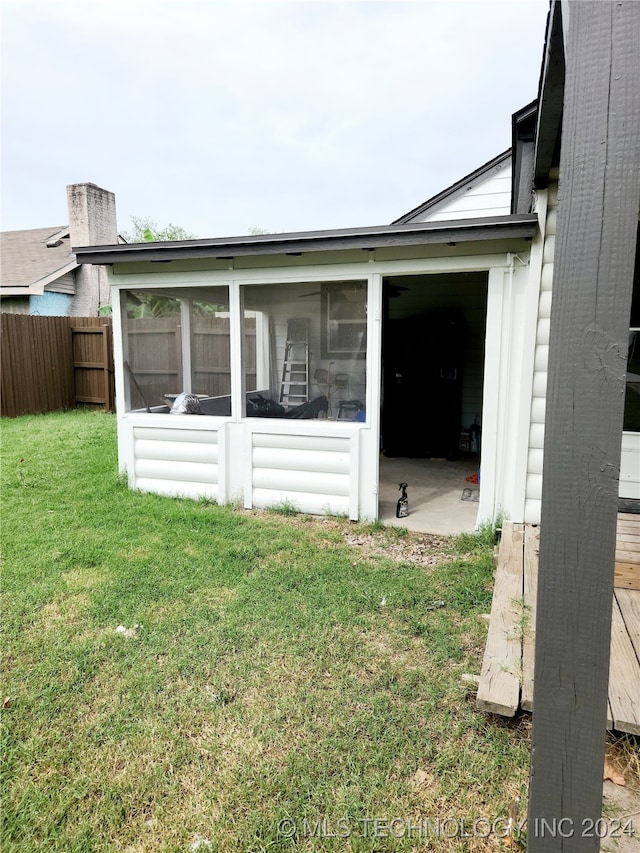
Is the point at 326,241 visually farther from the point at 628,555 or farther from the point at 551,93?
the point at 628,555

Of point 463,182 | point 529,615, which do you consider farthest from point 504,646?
point 463,182

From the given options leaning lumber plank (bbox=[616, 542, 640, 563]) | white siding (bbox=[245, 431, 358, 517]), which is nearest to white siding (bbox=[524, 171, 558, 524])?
leaning lumber plank (bbox=[616, 542, 640, 563])

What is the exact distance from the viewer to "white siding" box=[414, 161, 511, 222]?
7.75 meters

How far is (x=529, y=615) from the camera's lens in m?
2.57

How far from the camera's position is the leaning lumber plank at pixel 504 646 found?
1.98 m

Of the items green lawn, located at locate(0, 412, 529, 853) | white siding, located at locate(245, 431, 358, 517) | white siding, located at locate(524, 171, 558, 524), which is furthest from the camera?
white siding, located at locate(245, 431, 358, 517)

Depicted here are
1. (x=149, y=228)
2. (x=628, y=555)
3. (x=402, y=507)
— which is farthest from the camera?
(x=149, y=228)

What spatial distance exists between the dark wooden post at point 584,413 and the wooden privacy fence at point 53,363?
10394 millimetres

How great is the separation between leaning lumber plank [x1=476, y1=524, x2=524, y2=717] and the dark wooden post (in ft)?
2.56

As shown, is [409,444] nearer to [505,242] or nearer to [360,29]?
[505,242]

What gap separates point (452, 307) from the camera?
7723mm

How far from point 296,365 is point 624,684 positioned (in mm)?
3442

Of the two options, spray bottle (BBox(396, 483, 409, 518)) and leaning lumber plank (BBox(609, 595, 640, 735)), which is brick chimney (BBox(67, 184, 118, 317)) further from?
leaning lumber plank (BBox(609, 595, 640, 735))

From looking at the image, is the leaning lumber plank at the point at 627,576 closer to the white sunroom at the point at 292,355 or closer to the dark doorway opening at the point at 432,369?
the white sunroom at the point at 292,355
